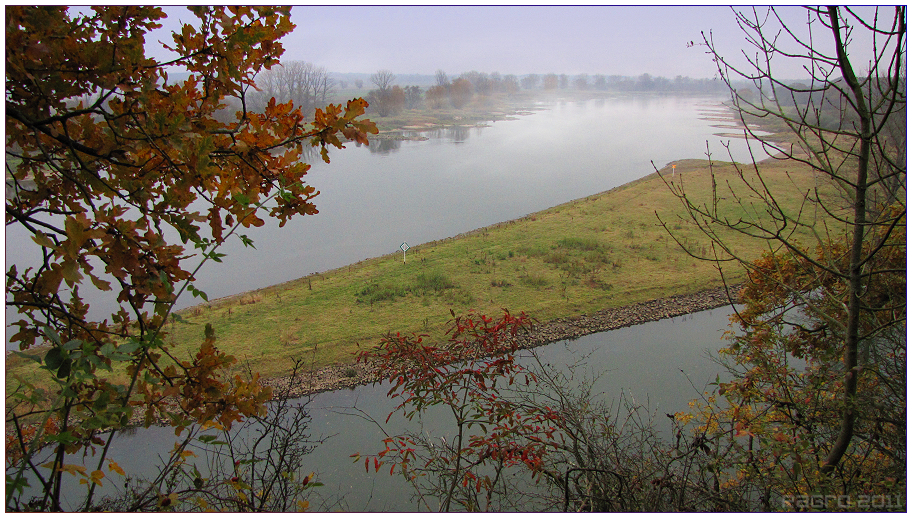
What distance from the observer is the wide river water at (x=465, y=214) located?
213 inches

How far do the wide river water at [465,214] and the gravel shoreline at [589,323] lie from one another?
0.21m

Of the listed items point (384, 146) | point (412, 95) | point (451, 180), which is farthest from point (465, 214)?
point (412, 95)

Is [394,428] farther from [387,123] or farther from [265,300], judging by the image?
[387,123]

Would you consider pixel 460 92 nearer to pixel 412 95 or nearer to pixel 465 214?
pixel 412 95

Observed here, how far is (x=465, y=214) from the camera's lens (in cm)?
1458

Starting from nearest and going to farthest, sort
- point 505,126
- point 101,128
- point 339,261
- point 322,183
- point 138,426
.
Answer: point 101,128
point 138,426
point 339,261
point 322,183
point 505,126

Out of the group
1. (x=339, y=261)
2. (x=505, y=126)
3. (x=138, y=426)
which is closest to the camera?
(x=138, y=426)

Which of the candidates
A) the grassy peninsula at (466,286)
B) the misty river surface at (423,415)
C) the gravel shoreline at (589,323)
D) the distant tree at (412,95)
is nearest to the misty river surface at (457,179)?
the grassy peninsula at (466,286)

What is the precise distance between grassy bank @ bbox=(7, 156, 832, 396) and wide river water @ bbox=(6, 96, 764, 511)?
101cm

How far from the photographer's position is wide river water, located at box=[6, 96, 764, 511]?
5422 mm

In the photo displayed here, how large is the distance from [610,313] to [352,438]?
5257 mm

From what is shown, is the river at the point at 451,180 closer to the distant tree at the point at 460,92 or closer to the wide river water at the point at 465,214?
the wide river water at the point at 465,214

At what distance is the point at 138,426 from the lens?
5914 millimetres

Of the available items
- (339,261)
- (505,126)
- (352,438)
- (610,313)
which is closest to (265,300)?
(339,261)
